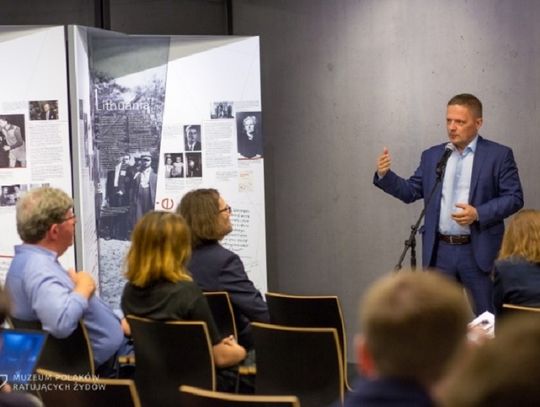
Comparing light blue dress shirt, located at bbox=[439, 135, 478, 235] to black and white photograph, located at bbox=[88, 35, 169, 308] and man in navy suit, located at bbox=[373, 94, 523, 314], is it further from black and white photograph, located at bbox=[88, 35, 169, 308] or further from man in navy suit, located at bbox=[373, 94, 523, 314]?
black and white photograph, located at bbox=[88, 35, 169, 308]

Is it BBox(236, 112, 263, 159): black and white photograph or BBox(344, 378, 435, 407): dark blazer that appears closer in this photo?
BBox(344, 378, 435, 407): dark blazer

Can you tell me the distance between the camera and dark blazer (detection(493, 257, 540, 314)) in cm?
407

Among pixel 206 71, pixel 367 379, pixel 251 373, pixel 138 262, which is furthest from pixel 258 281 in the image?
pixel 367 379

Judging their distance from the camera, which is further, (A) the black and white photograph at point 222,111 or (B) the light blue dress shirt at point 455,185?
(A) the black and white photograph at point 222,111

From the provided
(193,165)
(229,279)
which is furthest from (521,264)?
(193,165)

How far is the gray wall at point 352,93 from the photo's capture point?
6.53 metres

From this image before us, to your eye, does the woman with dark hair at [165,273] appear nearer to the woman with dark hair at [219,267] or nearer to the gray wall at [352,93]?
the woman with dark hair at [219,267]

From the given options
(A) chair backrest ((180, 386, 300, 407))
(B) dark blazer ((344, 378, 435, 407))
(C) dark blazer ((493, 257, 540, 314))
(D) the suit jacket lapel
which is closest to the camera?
(B) dark blazer ((344, 378, 435, 407))

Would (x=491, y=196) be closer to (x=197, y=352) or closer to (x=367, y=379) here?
(x=197, y=352)

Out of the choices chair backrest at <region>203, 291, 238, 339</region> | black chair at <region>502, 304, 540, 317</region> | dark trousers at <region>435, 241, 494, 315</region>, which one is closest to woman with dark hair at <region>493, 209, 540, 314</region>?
black chair at <region>502, 304, 540, 317</region>

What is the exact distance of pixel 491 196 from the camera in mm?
5777

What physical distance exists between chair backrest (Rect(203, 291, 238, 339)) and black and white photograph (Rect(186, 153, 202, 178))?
2.34 meters

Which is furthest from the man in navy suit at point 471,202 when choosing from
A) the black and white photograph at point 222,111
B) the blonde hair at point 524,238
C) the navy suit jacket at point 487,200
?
the blonde hair at point 524,238

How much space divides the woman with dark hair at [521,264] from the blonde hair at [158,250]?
4.54 feet
